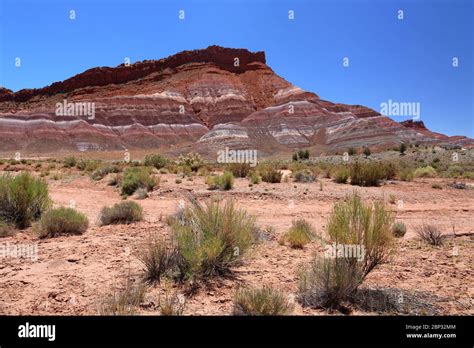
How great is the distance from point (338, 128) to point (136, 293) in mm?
74293

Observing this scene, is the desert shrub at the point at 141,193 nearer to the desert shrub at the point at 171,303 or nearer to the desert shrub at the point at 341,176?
the desert shrub at the point at 341,176

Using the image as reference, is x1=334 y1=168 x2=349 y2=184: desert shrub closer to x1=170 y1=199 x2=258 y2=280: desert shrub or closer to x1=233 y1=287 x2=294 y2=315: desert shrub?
x1=170 y1=199 x2=258 y2=280: desert shrub

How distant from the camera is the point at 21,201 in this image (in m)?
8.38

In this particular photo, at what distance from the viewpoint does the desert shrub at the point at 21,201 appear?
324 inches

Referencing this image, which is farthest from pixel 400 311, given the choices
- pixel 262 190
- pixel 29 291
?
pixel 262 190

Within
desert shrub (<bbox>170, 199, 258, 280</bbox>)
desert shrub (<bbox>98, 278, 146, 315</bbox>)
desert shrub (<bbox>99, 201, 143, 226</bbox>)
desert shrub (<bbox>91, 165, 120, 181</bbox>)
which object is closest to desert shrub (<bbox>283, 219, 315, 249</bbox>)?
desert shrub (<bbox>170, 199, 258, 280</bbox>)

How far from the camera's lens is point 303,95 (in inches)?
3533

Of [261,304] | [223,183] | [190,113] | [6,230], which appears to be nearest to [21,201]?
[6,230]

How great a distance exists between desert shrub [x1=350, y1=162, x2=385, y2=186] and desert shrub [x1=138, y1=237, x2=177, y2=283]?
1368 centimetres

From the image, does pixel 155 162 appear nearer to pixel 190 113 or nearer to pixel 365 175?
pixel 365 175

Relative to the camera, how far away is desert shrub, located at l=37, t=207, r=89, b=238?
736cm

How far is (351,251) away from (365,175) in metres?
13.2

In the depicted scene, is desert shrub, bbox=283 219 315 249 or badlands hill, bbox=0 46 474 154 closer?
desert shrub, bbox=283 219 315 249

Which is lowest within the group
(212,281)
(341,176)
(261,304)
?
(212,281)
